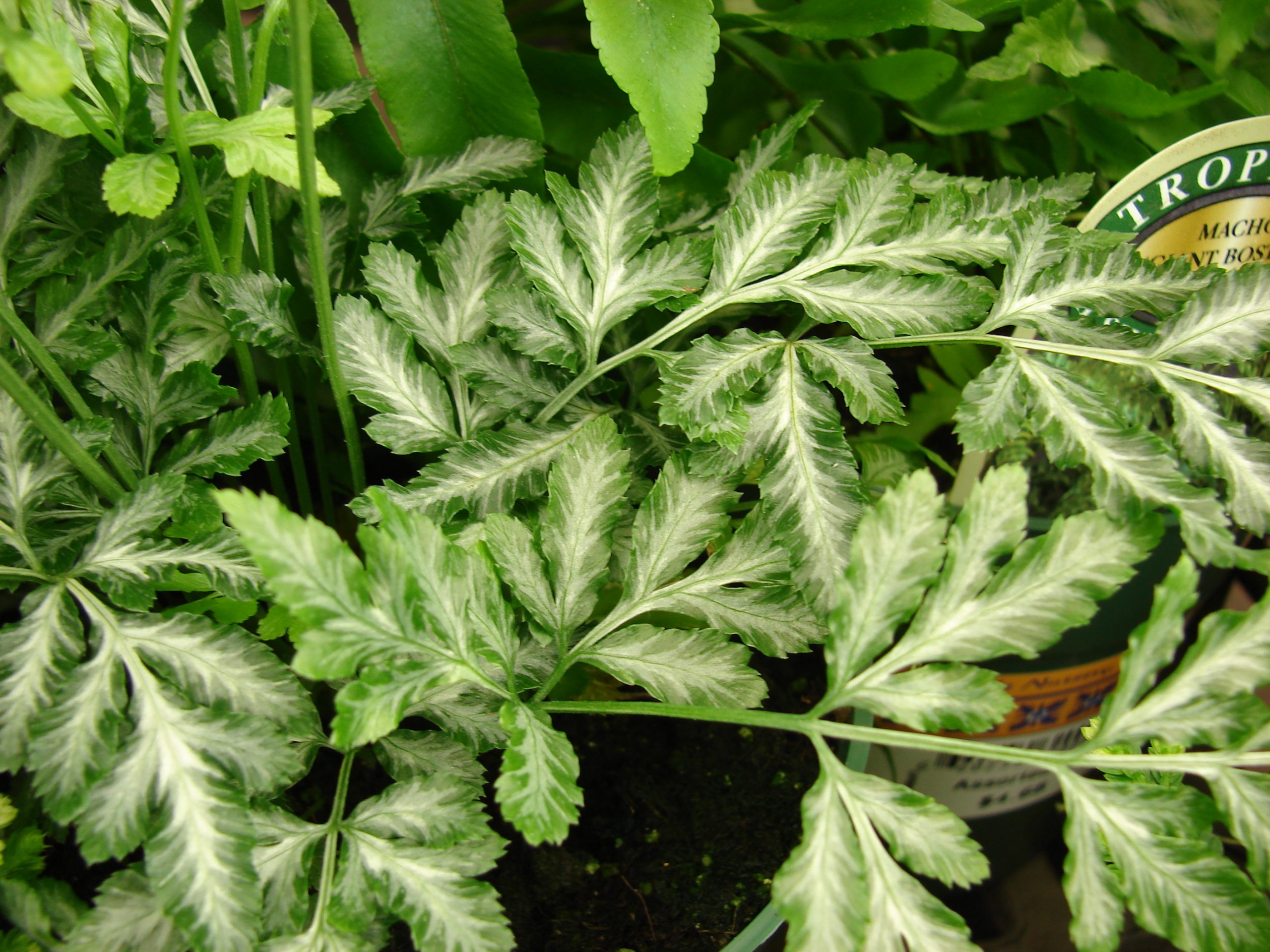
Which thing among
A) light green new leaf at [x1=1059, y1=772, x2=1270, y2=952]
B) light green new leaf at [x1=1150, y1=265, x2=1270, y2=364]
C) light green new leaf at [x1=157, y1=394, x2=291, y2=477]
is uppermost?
light green new leaf at [x1=157, y1=394, x2=291, y2=477]

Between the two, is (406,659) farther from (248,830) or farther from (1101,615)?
(1101,615)

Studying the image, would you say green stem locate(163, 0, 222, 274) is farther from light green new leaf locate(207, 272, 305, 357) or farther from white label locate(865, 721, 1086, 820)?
white label locate(865, 721, 1086, 820)

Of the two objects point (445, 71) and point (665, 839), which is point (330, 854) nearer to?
point (665, 839)

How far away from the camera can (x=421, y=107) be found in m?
0.57

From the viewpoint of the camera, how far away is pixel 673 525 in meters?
0.45

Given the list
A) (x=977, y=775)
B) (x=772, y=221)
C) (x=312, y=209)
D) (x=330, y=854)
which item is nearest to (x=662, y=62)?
(x=772, y=221)

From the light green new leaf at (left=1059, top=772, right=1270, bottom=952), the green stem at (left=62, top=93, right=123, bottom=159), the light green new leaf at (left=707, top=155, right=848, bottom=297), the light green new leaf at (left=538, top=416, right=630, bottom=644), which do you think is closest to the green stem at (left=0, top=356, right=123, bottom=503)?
the green stem at (left=62, top=93, right=123, bottom=159)

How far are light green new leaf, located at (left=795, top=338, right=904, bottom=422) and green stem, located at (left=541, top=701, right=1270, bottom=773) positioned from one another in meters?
0.16

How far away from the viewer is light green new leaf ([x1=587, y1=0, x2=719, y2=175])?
0.46m

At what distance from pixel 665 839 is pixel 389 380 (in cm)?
34

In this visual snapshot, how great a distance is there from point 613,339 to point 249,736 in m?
0.31

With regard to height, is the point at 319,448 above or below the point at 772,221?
below

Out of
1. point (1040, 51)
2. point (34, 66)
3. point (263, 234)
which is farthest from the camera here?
point (1040, 51)

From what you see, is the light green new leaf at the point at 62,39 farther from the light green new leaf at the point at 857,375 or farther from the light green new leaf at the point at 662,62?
the light green new leaf at the point at 857,375
